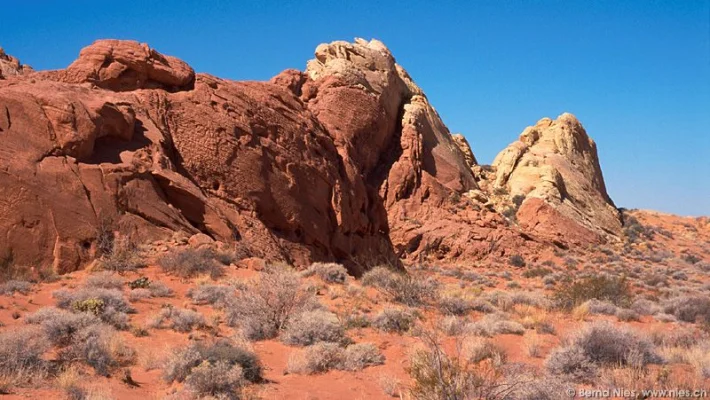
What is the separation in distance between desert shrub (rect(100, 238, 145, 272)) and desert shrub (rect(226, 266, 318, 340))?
145 inches

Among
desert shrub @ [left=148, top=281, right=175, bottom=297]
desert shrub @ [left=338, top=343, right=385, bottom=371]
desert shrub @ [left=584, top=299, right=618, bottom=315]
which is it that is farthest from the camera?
desert shrub @ [left=584, top=299, right=618, bottom=315]

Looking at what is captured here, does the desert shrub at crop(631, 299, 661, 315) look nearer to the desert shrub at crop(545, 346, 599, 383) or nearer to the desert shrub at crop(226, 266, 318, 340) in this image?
the desert shrub at crop(545, 346, 599, 383)

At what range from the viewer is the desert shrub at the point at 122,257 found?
1250 centimetres

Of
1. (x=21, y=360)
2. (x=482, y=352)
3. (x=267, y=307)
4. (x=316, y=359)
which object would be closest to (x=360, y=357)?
(x=316, y=359)

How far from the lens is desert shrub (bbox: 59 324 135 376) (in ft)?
22.7

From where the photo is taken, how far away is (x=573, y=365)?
23.9ft

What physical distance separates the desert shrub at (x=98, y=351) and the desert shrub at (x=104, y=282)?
3.40 meters

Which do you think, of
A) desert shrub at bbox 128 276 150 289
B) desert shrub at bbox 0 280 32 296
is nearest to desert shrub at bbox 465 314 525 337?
desert shrub at bbox 128 276 150 289

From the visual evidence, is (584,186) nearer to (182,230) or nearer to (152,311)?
(182,230)

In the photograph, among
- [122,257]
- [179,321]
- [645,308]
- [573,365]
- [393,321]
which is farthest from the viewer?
[645,308]

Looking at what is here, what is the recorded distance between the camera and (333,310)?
37.1 ft

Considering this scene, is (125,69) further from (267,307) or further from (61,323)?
(61,323)

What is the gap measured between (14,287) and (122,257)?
2729 millimetres

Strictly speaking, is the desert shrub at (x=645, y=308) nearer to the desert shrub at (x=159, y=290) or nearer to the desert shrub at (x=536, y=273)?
the desert shrub at (x=536, y=273)
